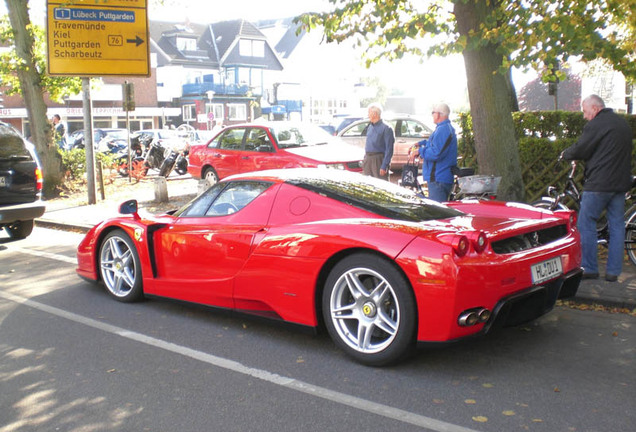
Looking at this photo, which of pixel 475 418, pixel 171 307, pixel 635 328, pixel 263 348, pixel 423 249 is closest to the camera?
pixel 475 418

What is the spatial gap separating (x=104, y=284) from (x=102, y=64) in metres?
8.83

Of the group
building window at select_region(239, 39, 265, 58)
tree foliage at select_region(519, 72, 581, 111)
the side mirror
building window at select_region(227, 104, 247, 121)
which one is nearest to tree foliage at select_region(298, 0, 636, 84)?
the side mirror

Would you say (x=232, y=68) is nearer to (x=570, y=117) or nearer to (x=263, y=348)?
(x=570, y=117)

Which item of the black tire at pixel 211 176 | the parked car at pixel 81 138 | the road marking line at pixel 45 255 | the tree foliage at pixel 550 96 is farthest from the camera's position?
the tree foliage at pixel 550 96

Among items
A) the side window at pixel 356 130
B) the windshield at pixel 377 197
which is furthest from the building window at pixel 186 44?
the windshield at pixel 377 197

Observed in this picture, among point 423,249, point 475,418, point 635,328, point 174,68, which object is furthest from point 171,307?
point 174,68

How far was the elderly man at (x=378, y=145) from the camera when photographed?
1113 cm

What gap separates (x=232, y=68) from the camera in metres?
68.3

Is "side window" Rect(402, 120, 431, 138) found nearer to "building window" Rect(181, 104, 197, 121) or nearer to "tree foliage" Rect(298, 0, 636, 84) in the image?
"tree foliage" Rect(298, 0, 636, 84)

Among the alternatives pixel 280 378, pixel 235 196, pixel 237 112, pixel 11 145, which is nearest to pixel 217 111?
pixel 237 112

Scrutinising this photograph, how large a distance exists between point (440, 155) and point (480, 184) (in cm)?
60

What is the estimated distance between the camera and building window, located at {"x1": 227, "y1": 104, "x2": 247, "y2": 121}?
2670 inches

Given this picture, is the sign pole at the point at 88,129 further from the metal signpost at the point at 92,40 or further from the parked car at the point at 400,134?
the parked car at the point at 400,134

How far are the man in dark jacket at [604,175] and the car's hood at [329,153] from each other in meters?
6.38
